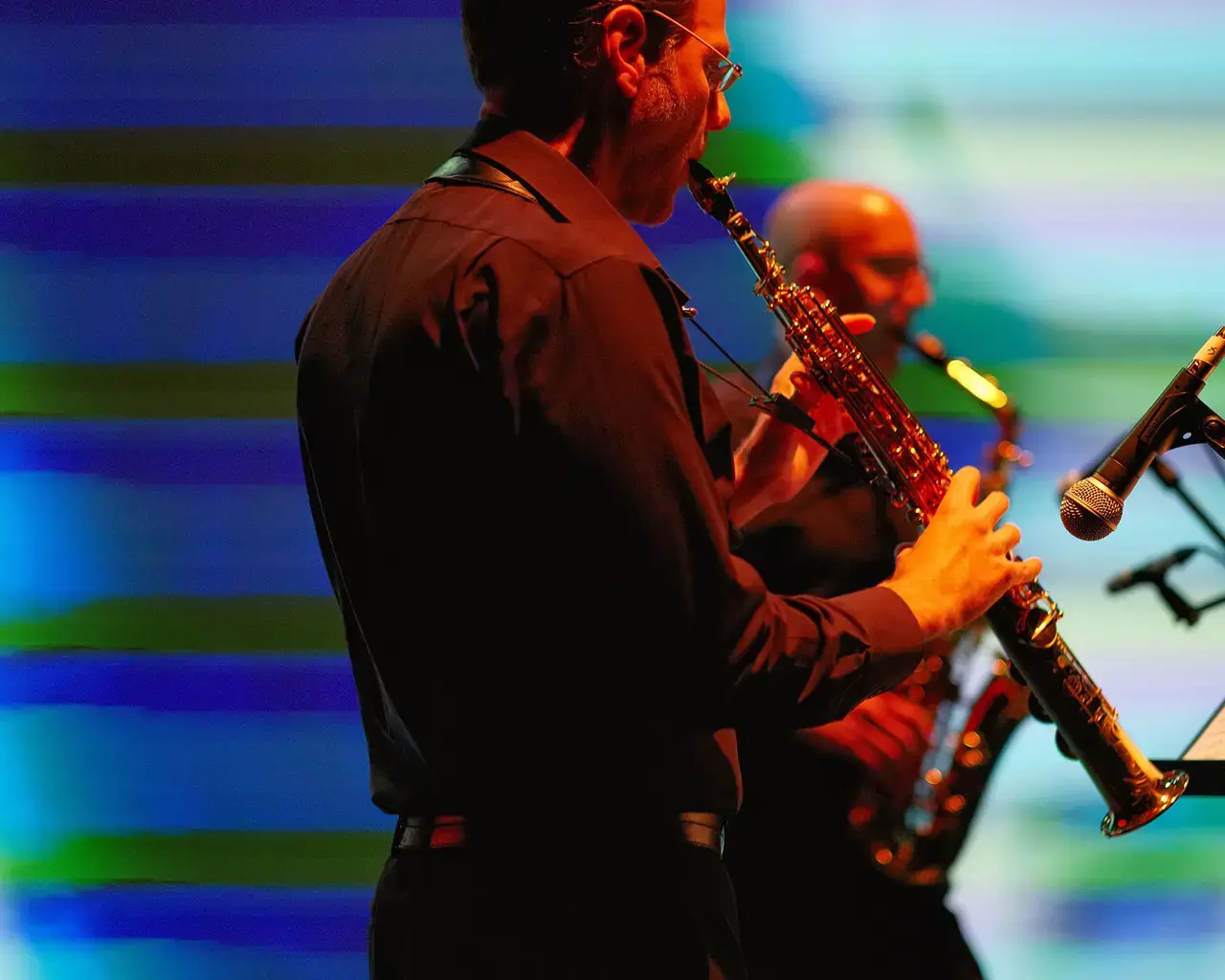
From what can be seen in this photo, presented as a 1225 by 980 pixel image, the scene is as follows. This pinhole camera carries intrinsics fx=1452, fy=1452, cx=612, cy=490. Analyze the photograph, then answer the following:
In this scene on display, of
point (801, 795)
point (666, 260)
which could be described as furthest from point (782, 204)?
point (801, 795)

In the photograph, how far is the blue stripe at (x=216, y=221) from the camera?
10.7ft

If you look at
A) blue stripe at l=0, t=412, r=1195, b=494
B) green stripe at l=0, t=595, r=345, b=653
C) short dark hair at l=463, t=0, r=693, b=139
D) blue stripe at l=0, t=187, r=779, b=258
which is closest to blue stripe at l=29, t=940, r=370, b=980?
green stripe at l=0, t=595, r=345, b=653

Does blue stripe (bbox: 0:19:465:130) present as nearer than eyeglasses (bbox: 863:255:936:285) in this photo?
No

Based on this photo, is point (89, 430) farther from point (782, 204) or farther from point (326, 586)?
point (782, 204)

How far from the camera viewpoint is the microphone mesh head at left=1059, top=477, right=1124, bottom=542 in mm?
1608

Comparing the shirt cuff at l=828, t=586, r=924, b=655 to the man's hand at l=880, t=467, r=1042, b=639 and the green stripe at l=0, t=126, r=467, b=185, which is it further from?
the green stripe at l=0, t=126, r=467, b=185

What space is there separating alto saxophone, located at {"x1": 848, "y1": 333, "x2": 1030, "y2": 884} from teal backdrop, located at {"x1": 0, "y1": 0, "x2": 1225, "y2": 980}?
185mm

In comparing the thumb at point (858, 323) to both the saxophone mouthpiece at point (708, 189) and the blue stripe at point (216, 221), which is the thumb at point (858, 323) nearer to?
the saxophone mouthpiece at point (708, 189)

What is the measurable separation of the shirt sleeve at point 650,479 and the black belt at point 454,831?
0.14 m

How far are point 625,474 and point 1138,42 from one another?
2518mm

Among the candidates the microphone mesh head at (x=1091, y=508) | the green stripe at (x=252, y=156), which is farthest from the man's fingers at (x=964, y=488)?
the green stripe at (x=252, y=156)

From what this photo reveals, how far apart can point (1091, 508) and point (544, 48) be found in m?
0.78

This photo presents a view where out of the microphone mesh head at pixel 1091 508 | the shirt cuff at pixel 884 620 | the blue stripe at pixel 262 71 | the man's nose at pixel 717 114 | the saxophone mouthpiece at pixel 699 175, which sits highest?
the man's nose at pixel 717 114

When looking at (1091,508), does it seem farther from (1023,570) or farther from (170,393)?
(170,393)
